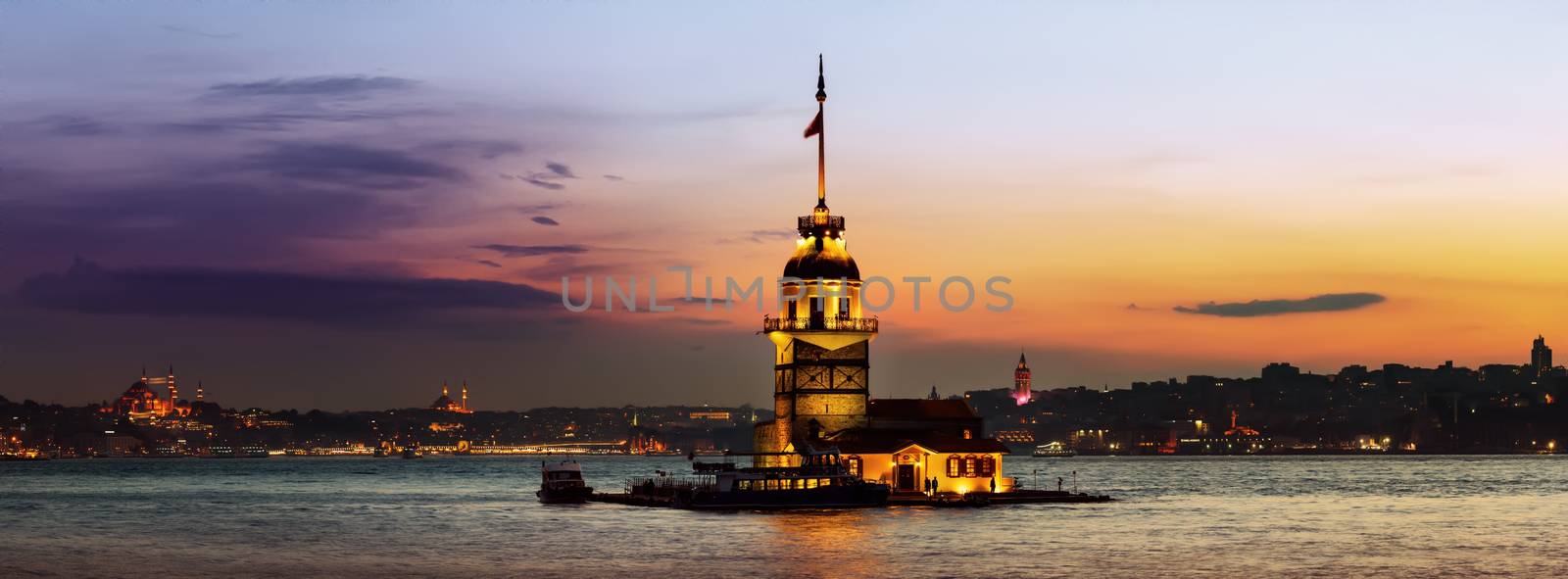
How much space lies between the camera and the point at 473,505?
4412 inches

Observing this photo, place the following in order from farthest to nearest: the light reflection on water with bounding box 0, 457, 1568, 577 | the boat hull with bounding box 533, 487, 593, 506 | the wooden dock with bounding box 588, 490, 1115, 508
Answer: the boat hull with bounding box 533, 487, 593, 506
the wooden dock with bounding box 588, 490, 1115, 508
the light reflection on water with bounding box 0, 457, 1568, 577

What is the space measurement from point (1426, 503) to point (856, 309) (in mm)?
40101

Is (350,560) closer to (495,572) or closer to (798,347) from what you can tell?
(495,572)

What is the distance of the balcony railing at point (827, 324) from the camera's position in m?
93.6

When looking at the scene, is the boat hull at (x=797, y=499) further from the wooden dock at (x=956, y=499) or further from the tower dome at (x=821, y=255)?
the tower dome at (x=821, y=255)

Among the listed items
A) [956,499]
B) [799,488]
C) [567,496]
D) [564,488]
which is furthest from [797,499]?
[564,488]

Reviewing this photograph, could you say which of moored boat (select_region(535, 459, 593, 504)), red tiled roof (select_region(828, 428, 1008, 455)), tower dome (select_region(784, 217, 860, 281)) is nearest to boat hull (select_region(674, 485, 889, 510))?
red tiled roof (select_region(828, 428, 1008, 455))

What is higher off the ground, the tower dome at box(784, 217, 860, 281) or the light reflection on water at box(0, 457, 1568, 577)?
the tower dome at box(784, 217, 860, 281)

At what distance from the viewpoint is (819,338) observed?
9356cm

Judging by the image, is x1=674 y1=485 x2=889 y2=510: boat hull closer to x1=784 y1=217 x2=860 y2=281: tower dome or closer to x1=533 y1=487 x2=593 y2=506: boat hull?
x1=784 y1=217 x2=860 y2=281: tower dome

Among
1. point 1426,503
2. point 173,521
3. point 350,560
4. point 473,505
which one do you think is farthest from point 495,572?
point 1426,503

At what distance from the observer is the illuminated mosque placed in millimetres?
93438

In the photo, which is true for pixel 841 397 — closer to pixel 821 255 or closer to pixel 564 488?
pixel 821 255

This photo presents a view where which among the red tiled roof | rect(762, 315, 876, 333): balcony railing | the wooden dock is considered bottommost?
the wooden dock
